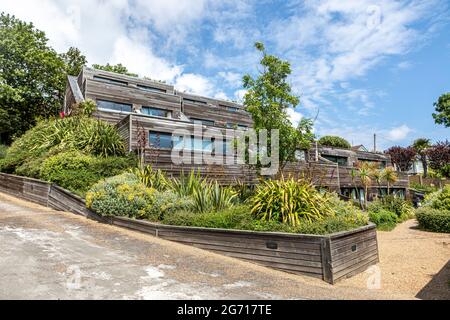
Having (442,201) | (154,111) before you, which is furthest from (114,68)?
(442,201)

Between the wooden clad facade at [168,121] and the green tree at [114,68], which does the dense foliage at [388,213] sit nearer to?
the wooden clad facade at [168,121]

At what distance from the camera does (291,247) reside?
639 cm

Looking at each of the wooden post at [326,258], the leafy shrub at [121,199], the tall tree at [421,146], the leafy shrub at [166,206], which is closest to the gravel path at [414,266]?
the wooden post at [326,258]

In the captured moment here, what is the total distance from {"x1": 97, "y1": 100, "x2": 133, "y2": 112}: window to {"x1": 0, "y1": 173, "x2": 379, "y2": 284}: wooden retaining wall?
1571 centimetres

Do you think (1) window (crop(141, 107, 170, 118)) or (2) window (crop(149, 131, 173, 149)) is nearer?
(2) window (crop(149, 131, 173, 149))

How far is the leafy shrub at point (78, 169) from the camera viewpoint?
39.1 feet

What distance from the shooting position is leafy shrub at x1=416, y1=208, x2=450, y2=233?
13227 millimetres

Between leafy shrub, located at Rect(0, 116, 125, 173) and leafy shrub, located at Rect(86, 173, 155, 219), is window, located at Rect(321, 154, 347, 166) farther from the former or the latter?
leafy shrub, located at Rect(86, 173, 155, 219)

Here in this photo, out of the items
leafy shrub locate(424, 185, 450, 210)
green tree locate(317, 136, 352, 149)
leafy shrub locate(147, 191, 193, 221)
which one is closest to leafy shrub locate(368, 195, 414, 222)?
leafy shrub locate(424, 185, 450, 210)

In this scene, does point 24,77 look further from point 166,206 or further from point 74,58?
point 166,206

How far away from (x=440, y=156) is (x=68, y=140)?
4121cm

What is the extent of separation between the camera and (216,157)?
16625 millimetres

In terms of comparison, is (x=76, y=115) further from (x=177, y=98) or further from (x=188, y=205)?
(x=188, y=205)
